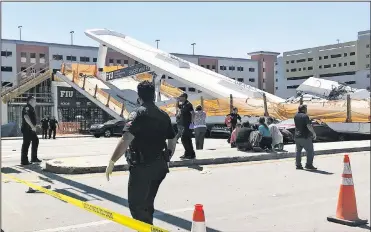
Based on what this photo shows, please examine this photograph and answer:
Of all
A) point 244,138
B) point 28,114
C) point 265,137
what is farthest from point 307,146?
point 28,114

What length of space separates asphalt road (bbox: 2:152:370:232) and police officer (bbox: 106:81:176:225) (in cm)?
132

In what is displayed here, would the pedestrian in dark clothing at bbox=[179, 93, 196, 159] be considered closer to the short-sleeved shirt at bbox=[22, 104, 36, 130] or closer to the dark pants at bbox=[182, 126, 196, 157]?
the dark pants at bbox=[182, 126, 196, 157]

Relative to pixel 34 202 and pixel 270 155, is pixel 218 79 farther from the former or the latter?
pixel 34 202

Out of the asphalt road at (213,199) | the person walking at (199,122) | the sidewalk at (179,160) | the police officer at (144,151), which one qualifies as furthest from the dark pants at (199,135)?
the police officer at (144,151)

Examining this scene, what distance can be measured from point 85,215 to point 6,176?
164 inches

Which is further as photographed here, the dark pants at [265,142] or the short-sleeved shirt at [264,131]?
the dark pants at [265,142]

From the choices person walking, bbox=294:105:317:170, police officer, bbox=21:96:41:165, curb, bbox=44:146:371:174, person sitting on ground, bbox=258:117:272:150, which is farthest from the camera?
person sitting on ground, bbox=258:117:272:150

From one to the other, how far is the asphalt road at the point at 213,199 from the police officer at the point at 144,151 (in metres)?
1.32

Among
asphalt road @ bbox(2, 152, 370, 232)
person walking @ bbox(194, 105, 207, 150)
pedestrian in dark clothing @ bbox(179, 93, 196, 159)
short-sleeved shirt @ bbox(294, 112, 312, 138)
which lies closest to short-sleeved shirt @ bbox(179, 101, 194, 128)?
pedestrian in dark clothing @ bbox(179, 93, 196, 159)

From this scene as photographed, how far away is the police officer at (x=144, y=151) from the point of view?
13.9 ft

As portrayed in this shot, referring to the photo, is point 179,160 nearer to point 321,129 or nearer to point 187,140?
point 187,140

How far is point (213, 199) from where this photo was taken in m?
7.32

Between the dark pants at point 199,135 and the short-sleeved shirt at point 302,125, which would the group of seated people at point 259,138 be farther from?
the short-sleeved shirt at point 302,125

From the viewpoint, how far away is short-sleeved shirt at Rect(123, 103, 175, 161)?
13.8ft
